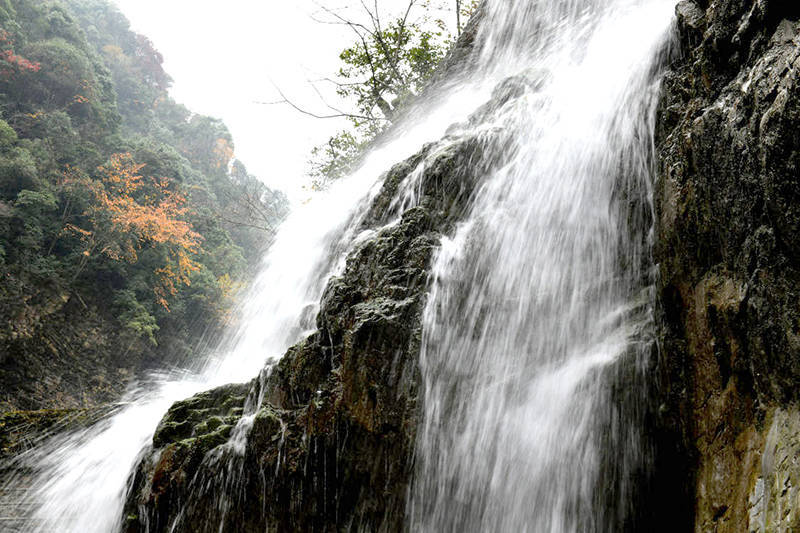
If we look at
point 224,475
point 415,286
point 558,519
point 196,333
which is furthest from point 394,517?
point 196,333

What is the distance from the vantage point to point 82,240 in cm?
1397

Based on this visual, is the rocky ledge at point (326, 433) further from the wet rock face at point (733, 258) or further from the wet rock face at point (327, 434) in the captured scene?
the wet rock face at point (733, 258)

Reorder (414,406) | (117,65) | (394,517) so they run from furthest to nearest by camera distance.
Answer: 1. (117,65)
2. (414,406)
3. (394,517)

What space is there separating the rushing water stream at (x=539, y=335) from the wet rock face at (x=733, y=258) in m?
0.40

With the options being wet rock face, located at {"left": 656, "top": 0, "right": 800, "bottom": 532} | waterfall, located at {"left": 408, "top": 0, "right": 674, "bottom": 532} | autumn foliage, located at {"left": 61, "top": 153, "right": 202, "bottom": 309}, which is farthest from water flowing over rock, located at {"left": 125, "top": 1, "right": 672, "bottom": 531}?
autumn foliage, located at {"left": 61, "top": 153, "right": 202, "bottom": 309}

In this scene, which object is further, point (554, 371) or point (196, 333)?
point (196, 333)

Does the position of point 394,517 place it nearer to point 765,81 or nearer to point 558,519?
point 558,519

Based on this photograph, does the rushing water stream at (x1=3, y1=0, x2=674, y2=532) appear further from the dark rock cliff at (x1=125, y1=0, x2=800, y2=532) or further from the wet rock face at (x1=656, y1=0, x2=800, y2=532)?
the wet rock face at (x1=656, y1=0, x2=800, y2=532)

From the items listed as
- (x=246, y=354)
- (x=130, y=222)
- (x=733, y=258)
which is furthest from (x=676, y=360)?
(x=130, y=222)

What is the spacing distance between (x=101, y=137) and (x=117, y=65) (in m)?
13.5

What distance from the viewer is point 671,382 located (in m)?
2.55

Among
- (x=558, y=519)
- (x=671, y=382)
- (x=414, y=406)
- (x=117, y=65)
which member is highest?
(x=117, y=65)

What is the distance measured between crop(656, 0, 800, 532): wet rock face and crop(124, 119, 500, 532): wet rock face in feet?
6.02

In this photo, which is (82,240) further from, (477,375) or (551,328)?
(551,328)
